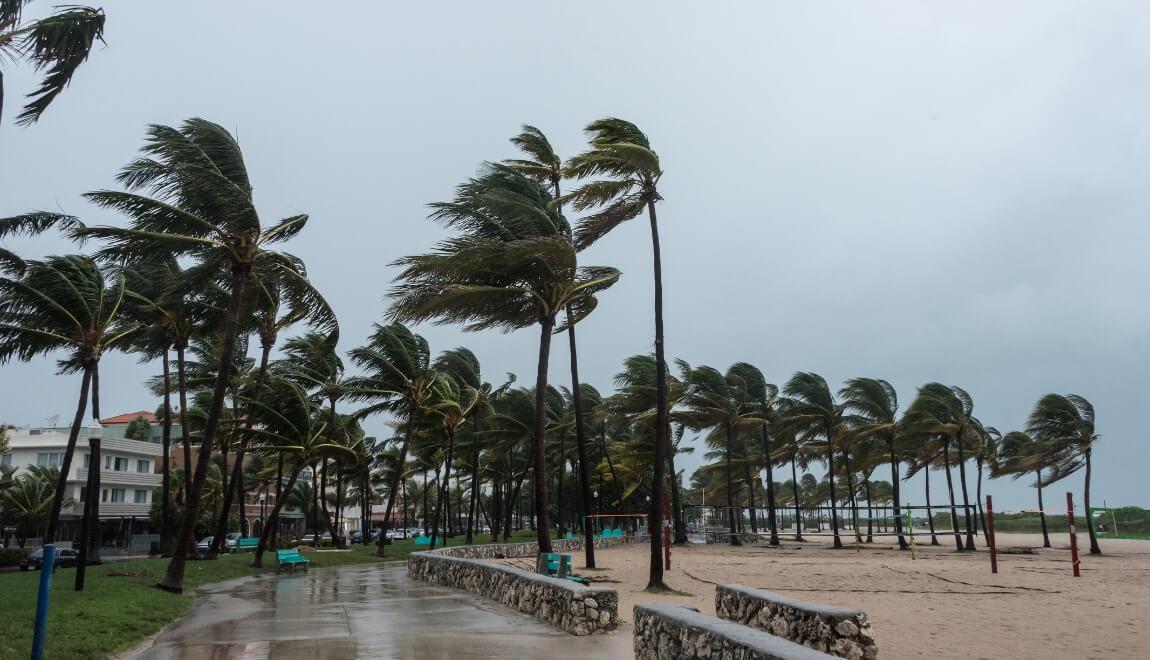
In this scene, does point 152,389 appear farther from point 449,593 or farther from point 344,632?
point 344,632

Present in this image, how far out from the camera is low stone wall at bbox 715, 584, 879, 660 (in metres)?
7.28

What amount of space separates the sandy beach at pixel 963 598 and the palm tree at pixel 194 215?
9353mm

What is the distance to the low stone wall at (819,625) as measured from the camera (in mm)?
7281

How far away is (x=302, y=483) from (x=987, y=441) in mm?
50837

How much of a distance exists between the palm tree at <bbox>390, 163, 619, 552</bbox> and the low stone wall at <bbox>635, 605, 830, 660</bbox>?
10.4 m

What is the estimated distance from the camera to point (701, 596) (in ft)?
52.0

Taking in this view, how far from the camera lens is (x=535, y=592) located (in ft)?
38.9

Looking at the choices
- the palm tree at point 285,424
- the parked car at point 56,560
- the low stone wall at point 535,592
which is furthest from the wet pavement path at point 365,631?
the parked car at point 56,560

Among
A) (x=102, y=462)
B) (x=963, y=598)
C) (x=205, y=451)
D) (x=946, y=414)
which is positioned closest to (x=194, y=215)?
(x=205, y=451)

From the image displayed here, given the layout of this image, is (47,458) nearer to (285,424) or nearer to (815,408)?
(285,424)

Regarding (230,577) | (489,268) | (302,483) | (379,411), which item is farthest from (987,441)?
(302,483)

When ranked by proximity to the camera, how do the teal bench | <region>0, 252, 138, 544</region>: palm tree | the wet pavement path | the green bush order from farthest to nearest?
the green bush < the teal bench < <region>0, 252, 138, 544</region>: palm tree < the wet pavement path

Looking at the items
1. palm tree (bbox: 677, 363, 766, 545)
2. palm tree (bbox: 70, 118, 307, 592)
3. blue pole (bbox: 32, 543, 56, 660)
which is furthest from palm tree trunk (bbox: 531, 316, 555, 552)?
palm tree (bbox: 677, 363, 766, 545)

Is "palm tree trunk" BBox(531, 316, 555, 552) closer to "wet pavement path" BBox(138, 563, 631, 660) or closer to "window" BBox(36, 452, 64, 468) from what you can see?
"wet pavement path" BBox(138, 563, 631, 660)
